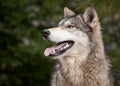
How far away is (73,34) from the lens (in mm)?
8055

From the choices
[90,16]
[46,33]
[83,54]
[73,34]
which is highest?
[90,16]

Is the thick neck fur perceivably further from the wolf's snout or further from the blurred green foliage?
the blurred green foliage

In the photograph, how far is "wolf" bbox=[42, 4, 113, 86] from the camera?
7992 millimetres

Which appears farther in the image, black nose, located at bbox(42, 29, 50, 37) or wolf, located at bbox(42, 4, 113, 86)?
wolf, located at bbox(42, 4, 113, 86)

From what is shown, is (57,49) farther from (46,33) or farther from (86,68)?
(86,68)

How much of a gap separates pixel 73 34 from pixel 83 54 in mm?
339

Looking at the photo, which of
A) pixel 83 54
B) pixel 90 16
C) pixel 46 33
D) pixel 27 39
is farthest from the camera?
pixel 27 39

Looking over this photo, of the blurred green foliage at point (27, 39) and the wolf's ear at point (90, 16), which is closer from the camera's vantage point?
the wolf's ear at point (90, 16)

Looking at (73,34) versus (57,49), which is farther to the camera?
(73,34)

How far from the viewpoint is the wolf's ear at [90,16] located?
8008mm

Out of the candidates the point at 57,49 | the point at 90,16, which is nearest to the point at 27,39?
the point at 90,16

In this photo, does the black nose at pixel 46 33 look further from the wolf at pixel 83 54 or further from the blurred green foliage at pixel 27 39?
the blurred green foliage at pixel 27 39

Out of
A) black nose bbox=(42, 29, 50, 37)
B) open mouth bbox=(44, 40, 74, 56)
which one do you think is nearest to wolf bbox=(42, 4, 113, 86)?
open mouth bbox=(44, 40, 74, 56)

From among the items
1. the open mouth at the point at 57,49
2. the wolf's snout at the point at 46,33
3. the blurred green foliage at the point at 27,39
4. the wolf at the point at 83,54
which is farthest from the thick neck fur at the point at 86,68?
the blurred green foliage at the point at 27,39
